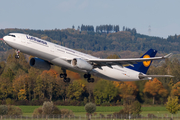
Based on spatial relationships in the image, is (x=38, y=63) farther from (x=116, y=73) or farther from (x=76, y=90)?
(x=76, y=90)

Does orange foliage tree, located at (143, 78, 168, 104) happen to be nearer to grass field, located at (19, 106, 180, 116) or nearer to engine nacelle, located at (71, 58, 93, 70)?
grass field, located at (19, 106, 180, 116)

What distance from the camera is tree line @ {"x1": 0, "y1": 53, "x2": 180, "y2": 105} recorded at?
6581 cm

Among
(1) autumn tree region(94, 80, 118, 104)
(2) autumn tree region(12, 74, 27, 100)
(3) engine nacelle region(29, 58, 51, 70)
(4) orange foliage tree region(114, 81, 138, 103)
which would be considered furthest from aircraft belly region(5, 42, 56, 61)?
(2) autumn tree region(12, 74, 27, 100)

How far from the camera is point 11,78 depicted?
10444 centimetres

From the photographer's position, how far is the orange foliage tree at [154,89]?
66319 millimetres

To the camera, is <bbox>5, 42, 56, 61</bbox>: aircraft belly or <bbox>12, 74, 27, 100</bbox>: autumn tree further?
<bbox>12, 74, 27, 100</bbox>: autumn tree

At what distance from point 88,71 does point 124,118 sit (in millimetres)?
25494

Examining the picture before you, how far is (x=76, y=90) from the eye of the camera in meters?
81.7

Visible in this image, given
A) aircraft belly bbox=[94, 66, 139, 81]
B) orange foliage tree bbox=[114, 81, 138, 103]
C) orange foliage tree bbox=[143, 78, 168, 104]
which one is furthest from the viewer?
orange foliage tree bbox=[143, 78, 168, 104]

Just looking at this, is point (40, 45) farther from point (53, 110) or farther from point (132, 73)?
point (53, 110)

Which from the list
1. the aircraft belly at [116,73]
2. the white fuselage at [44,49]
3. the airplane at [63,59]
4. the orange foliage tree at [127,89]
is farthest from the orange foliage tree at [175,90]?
the white fuselage at [44,49]

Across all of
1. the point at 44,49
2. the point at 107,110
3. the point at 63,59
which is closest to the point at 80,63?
the point at 63,59

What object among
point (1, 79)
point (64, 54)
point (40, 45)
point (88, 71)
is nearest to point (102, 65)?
point (88, 71)

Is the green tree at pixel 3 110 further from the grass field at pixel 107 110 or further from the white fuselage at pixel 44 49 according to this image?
the white fuselage at pixel 44 49
